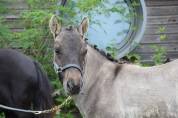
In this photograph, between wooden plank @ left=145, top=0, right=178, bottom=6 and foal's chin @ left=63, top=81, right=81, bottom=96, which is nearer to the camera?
foal's chin @ left=63, top=81, right=81, bottom=96

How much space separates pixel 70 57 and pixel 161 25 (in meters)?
4.67

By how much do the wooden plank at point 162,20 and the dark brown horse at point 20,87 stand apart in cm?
320

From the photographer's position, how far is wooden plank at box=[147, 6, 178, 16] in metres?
9.12

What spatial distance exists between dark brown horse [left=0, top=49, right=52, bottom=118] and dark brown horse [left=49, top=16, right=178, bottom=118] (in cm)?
155

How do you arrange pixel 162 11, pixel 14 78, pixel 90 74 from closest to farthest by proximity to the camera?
pixel 90 74 < pixel 14 78 < pixel 162 11

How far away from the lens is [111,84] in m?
4.87

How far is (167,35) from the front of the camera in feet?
30.0

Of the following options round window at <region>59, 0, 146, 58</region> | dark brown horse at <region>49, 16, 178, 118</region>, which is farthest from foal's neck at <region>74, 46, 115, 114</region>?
Result: round window at <region>59, 0, 146, 58</region>

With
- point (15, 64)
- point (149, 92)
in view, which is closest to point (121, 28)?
point (15, 64)

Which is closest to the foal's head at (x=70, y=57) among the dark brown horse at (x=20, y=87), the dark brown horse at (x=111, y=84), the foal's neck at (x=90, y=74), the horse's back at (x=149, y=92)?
the dark brown horse at (x=111, y=84)

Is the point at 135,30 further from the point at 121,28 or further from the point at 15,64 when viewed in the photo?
the point at 15,64

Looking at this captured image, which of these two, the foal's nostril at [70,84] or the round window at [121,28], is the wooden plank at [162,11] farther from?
the foal's nostril at [70,84]

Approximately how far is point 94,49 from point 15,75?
5.31ft

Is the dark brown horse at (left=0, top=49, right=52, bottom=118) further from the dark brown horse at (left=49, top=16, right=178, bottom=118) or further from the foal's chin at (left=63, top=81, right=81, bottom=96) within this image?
the foal's chin at (left=63, top=81, right=81, bottom=96)
